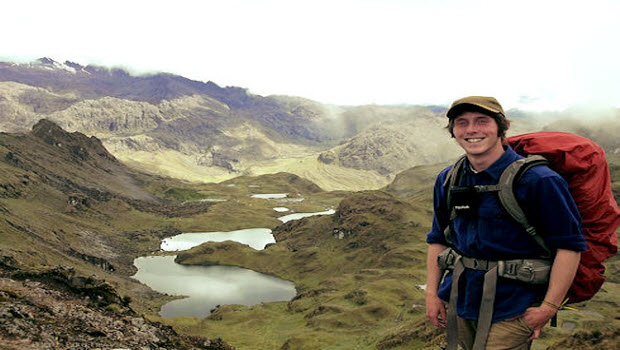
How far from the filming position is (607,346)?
1858 centimetres

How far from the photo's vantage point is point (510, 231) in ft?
18.9

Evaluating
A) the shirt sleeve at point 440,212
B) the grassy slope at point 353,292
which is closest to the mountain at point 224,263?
the grassy slope at point 353,292

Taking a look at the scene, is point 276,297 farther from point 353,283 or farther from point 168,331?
point 168,331

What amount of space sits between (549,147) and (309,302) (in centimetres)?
8397

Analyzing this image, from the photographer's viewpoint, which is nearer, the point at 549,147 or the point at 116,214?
the point at 549,147

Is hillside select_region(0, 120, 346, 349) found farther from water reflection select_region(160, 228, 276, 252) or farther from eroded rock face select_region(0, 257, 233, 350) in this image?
water reflection select_region(160, 228, 276, 252)

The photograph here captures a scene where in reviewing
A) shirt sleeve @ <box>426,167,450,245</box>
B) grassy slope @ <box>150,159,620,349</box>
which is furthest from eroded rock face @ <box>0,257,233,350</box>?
grassy slope @ <box>150,159,620,349</box>

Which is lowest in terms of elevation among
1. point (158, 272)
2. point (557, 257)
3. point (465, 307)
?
point (158, 272)

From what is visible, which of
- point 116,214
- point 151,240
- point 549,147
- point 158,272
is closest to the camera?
point 549,147

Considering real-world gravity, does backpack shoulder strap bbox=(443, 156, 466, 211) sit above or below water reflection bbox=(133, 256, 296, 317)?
above

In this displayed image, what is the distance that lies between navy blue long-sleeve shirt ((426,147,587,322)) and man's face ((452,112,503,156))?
279 millimetres

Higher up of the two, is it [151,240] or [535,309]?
[535,309]

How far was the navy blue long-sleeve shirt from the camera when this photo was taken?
5312mm

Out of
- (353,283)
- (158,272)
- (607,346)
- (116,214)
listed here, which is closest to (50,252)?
(158,272)
